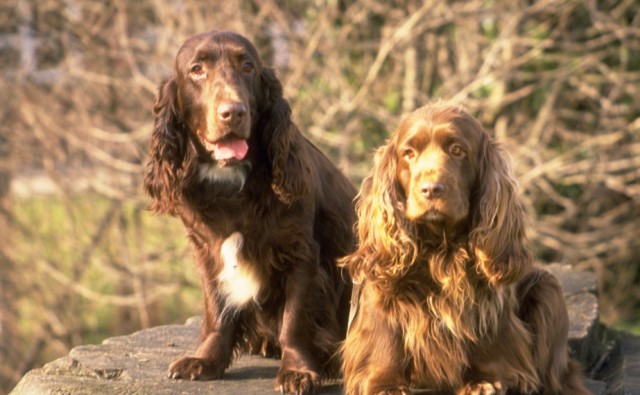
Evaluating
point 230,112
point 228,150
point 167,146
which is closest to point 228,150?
point 228,150

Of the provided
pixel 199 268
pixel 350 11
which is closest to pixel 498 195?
pixel 199 268

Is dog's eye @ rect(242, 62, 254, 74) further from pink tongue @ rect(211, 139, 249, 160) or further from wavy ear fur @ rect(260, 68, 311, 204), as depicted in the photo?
pink tongue @ rect(211, 139, 249, 160)

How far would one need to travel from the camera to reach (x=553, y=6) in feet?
27.8

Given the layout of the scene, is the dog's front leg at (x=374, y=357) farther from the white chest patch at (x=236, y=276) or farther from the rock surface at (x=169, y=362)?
the white chest patch at (x=236, y=276)

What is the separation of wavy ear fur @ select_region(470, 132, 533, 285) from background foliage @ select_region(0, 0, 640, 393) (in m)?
3.97

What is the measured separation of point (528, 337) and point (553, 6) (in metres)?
4.89

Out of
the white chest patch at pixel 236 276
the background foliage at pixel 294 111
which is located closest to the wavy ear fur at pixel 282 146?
the white chest patch at pixel 236 276

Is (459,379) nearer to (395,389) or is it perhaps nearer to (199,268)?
(395,389)

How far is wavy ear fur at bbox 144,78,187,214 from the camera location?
14.9ft

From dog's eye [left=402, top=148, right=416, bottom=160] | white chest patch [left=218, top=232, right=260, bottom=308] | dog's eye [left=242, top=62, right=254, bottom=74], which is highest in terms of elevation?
dog's eye [left=242, top=62, right=254, bottom=74]

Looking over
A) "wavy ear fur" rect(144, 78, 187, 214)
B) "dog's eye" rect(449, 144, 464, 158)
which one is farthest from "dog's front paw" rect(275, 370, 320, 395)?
"dog's eye" rect(449, 144, 464, 158)

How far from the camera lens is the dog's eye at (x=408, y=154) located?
396cm

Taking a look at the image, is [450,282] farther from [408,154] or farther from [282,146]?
[282,146]

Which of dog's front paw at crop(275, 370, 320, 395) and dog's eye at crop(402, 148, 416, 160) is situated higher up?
dog's eye at crop(402, 148, 416, 160)
